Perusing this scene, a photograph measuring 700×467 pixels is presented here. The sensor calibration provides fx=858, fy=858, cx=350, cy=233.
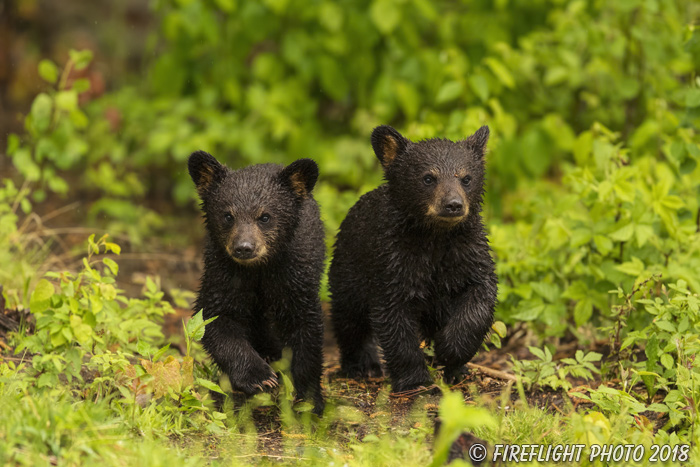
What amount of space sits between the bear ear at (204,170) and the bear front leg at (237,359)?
872 mm

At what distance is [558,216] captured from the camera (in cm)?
673

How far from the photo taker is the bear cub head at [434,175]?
496 cm

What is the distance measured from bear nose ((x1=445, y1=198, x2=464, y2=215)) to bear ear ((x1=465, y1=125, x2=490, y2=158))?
608mm

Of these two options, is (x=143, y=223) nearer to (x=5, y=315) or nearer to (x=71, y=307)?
(x=5, y=315)

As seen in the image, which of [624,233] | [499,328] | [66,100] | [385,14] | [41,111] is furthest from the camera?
[385,14]

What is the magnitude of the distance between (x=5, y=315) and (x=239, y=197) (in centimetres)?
194

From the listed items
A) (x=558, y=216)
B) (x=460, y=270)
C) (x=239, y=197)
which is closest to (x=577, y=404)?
(x=460, y=270)

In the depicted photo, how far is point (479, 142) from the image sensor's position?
5406 millimetres

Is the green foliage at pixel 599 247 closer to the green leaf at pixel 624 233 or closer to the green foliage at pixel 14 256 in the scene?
the green leaf at pixel 624 233

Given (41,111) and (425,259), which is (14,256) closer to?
(41,111)

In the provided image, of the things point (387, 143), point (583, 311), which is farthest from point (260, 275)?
point (583, 311)

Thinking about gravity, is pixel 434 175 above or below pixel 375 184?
above

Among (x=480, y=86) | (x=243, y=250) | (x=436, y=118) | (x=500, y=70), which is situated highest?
(x=500, y=70)

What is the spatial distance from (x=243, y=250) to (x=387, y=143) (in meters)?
1.15
